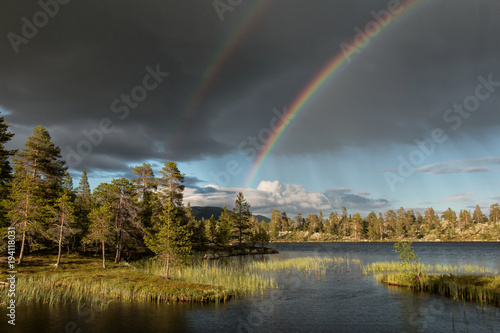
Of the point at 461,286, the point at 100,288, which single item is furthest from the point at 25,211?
the point at 461,286

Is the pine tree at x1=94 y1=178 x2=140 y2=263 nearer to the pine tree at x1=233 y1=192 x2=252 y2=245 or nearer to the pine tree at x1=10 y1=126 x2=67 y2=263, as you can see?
the pine tree at x1=10 y1=126 x2=67 y2=263

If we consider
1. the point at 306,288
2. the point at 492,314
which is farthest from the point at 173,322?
the point at 492,314

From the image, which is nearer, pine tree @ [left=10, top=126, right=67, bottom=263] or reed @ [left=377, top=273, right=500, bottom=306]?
reed @ [left=377, top=273, right=500, bottom=306]

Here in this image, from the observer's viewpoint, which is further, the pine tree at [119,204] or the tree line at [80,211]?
the pine tree at [119,204]

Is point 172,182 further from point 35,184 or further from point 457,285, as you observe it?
point 457,285

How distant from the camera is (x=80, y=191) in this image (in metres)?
107

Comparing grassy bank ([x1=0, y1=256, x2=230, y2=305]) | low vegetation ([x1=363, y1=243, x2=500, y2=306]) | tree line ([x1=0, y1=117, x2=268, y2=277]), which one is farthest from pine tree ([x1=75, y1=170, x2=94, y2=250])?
low vegetation ([x1=363, y1=243, x2=500, y2=306])

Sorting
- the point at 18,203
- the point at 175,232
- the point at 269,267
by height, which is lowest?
the point at 269,267

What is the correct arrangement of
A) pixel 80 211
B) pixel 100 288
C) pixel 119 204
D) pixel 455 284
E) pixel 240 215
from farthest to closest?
pixel 240 215, pixel 80 211, pixel 119 204, pixel 100 288, pixel 455 284

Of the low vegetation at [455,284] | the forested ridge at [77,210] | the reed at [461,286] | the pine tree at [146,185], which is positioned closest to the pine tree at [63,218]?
the forested ridge at [77,210]

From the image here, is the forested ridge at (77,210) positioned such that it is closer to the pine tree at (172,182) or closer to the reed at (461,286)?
the pine tree at (172,182)

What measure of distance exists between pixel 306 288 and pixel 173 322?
21.2m

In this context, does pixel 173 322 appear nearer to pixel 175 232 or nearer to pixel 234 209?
pixel 175 232

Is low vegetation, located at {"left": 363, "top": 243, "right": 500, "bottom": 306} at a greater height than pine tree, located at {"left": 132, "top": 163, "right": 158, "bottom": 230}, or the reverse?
pine tree, located at {"left": 132, "top": 163, "right": 158, "bottom": 230}
